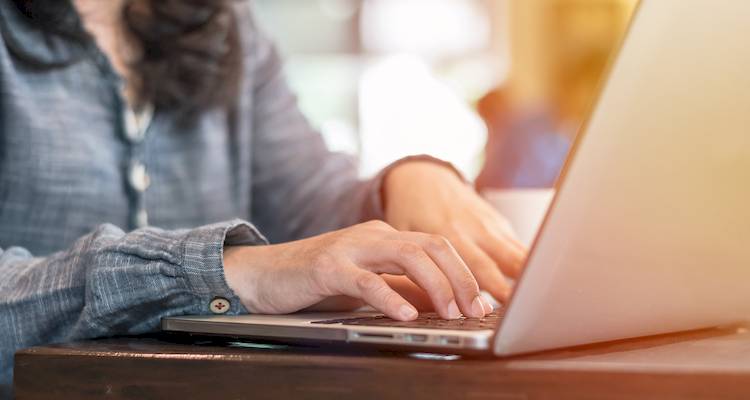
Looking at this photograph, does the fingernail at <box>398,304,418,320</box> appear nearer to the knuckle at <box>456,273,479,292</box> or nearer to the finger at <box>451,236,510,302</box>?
the knuckle at <box>456,273,479,292</box>

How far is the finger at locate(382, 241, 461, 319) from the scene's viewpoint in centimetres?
60

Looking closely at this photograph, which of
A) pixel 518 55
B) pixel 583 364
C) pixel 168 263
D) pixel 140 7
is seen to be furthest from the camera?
pixel 518 55

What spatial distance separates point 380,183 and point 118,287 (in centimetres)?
42

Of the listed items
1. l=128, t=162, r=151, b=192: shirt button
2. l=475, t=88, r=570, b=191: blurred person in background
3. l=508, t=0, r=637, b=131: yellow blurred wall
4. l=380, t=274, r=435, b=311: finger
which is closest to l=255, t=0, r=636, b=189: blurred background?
l=508, t=0, r=637, b=131: yellow blurred wall

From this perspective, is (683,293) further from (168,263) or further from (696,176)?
(168,263)

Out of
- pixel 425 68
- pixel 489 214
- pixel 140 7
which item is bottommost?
pixel 425 68

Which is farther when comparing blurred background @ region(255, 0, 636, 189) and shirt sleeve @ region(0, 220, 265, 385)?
blurred background @ region(255, 0, 636, 189)

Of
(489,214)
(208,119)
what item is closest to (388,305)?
(489,214)

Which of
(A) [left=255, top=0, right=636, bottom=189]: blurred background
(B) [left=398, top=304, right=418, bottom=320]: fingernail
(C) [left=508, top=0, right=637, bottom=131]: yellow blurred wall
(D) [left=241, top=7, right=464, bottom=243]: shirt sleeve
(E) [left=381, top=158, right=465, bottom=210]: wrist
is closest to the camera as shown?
(B) [left=398, top=304, right=418, bottom=320]: fingernail

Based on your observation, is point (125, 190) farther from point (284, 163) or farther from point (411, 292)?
point (411, 292)

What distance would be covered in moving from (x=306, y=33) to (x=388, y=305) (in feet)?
11.7

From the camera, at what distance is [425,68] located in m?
4.11

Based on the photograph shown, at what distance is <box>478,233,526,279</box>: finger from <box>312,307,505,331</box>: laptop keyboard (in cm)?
24

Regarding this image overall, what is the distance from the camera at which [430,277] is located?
598 millimetres
